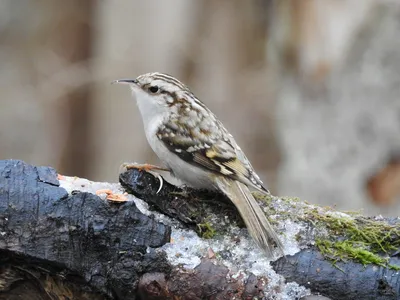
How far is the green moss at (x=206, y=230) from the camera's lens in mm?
3138

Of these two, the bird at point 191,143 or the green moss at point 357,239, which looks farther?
the bird at point 191,143

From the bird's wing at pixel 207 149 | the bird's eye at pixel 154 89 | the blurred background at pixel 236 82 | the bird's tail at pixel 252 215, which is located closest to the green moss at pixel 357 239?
the bird's tail at pixel 252 215

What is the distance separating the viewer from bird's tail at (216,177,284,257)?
3090mm

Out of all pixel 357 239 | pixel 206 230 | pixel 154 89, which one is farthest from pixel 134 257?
pixel 154 89

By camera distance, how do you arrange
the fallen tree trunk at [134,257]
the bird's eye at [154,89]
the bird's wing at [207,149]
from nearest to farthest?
the fallen tree trunk at [134,257] < the bird's wing at [207,149] < the bird's eye at [154,89]

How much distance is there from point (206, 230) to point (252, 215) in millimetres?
205

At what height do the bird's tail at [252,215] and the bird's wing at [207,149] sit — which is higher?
the bird's wing at [207,149]

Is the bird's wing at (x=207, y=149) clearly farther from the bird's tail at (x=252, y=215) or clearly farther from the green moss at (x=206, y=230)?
the green moss at (x=206, y=230)

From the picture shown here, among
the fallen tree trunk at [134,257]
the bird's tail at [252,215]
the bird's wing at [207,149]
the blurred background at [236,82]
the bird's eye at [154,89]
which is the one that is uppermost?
the blurred background at [236,82]

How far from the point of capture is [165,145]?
3.85 m

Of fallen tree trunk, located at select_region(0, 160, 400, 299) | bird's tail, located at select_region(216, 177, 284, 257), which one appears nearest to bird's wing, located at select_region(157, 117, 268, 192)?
bird's tail, located at select_region(216, 177, 284, 257)

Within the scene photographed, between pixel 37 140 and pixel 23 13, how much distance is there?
6.01 feet


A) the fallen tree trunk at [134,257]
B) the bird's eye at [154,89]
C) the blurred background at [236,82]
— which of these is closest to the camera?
the fallen tree trunk at [134,257]

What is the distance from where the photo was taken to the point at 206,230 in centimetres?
316
